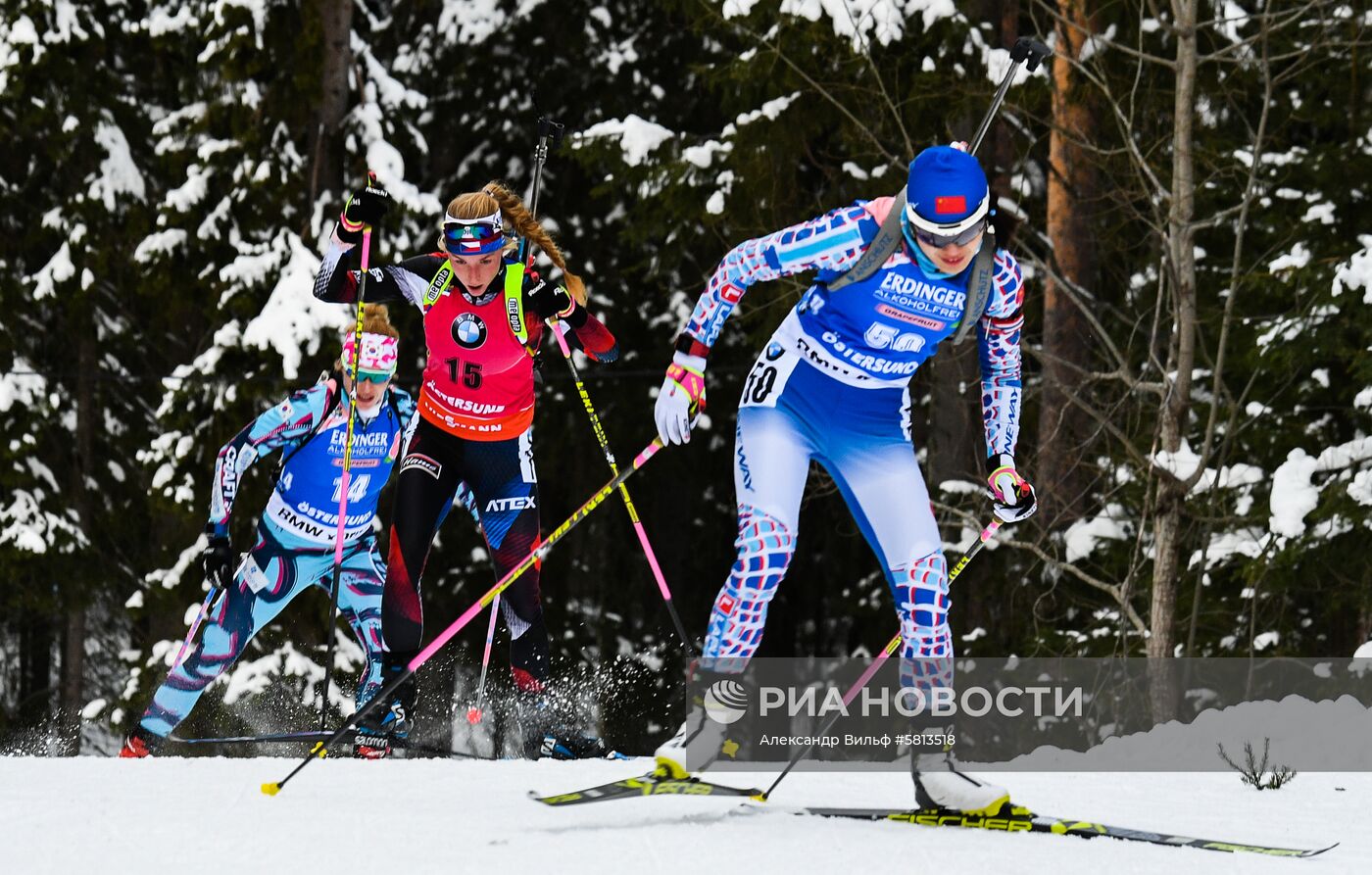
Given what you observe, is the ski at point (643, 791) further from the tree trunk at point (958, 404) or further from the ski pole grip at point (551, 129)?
the tree trunk at point (958, 404)

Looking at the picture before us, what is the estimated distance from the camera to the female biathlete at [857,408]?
5238 mm

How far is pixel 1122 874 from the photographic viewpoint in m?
4.43

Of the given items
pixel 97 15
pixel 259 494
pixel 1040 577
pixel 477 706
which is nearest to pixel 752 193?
pixel 1040 577

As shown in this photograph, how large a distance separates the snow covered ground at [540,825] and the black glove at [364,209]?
216cm

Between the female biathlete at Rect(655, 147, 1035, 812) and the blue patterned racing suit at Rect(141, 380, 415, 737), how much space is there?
8.50 ft

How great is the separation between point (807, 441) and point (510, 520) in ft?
6.96

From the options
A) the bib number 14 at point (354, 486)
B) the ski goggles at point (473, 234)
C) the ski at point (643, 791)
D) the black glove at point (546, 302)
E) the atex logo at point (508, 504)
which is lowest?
the ski at point (643, 791)

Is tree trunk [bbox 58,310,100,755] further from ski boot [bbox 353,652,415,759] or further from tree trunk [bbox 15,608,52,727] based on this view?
ski boot [bbox 353,652,415,759]

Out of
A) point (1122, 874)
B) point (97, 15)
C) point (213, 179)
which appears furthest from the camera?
point (97, 15)

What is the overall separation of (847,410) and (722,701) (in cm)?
102

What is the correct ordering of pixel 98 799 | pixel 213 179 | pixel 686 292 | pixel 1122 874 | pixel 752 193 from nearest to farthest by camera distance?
1. pixel 1122 874
2. pixel 98 799
3. pixel 752 193
4. pixel 213 179
5. pixel 686 292

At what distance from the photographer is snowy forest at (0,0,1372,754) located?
424 inches

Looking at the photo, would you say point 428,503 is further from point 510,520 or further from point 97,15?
point 97,15

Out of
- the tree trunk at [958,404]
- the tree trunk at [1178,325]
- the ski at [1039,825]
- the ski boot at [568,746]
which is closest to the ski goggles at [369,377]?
the ski boot at [568,746]
